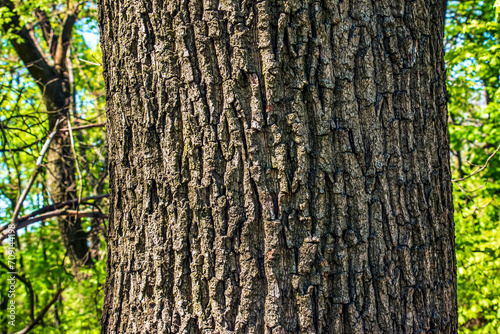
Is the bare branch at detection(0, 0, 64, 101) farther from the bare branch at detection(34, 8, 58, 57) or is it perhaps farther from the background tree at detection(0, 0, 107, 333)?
the bare branch at detection(34, 8, 58, 57)

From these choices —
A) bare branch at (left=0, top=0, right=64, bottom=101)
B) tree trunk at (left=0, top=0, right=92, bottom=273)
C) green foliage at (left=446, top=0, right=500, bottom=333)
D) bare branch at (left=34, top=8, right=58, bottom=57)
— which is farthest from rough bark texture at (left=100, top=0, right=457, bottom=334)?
bare branch at (left=34, top=8, right=58, bottom=57)

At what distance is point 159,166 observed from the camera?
4.31ft

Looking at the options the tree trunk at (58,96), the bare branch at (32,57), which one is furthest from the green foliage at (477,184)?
the bare branch at (32,57)

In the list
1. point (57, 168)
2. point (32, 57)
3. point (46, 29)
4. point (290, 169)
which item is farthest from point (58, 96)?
point (290, 169)

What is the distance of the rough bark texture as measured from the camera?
120cm

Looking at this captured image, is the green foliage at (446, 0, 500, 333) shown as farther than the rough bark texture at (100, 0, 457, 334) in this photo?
Yes

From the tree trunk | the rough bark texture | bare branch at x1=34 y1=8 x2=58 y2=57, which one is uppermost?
bare branch at x1=34 y1=8 x2=58 y2=57

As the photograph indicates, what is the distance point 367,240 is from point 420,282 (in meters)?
0.25

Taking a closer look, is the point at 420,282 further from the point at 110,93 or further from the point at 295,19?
the point at 110,93

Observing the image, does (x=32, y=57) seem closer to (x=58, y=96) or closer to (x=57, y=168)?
(x=58, y=96)

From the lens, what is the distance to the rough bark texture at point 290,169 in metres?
1.20

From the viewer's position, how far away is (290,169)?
120 cm

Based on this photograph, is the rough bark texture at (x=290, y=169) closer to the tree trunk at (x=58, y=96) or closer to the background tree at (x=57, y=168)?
the background tree at (x=57, y=168)

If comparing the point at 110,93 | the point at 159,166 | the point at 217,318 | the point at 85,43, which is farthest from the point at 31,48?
the point at 217,318
